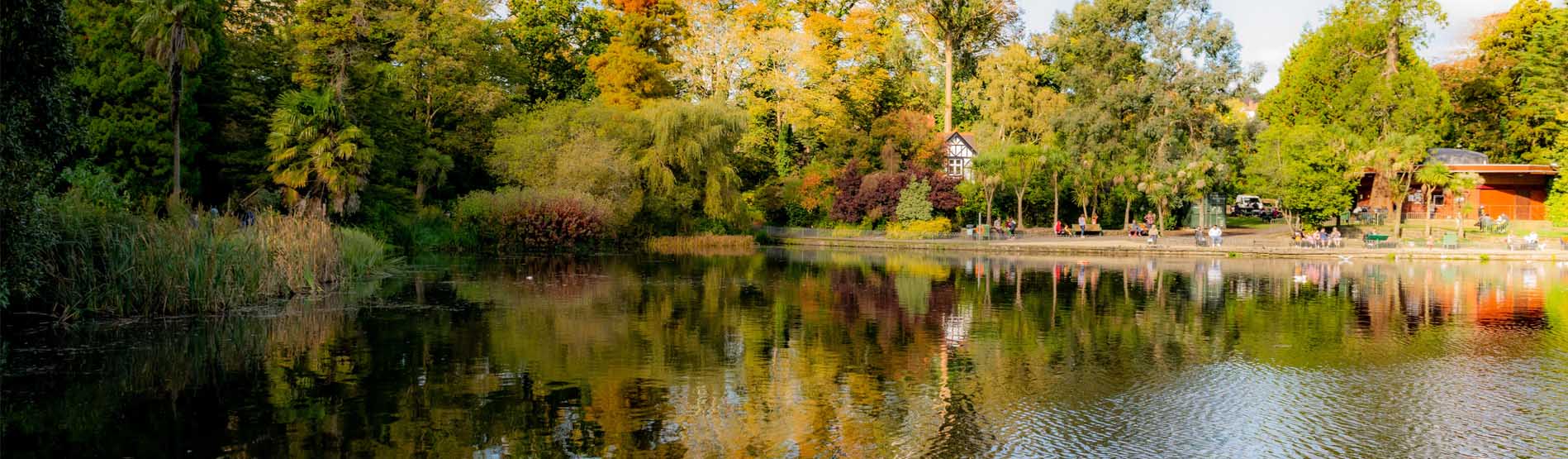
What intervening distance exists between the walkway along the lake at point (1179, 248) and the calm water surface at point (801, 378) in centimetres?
1761

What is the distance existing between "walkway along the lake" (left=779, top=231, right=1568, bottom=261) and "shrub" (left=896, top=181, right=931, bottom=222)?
1.95 metres

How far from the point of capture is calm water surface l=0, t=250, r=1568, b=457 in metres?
8.94

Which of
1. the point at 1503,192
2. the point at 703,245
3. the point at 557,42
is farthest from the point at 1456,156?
the point at 557,42

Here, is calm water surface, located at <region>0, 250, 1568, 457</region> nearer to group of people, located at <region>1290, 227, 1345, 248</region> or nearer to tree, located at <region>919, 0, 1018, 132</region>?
group of people, located at <region>1290, 227, 1345, 248</region>

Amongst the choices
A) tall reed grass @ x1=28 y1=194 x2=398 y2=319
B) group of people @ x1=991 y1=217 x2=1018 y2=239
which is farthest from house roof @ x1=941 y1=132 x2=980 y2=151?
tall reed grass @ x1=28 y1=194 x2=398 y2=319

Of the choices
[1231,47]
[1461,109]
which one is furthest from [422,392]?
[1461,109]

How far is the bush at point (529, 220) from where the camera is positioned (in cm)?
4097

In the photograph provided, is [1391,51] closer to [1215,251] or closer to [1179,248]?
[1215,251]

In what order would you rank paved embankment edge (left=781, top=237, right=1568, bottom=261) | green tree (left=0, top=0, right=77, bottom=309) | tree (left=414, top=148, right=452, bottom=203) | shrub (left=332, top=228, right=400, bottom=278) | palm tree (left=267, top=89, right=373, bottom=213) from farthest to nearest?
1. tree (left=414, top=148, right=452, bottom=203)
2. paved embankment edge (left=781, top=237, right=1568, bottom=261)
3. palm tree (left=267, top=89, right=373, bottom=213)
4. shrub (left=332, top=228, right=400, bottom=278)
5. green tree (left=0, top=0, right=77, bottom=309)

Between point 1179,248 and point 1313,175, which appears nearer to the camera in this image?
point 1179,248

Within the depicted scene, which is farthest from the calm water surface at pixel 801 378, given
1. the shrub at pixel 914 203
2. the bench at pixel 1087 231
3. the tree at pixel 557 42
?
the tree at pixel 557 42

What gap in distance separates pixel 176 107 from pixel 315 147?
4.03 m

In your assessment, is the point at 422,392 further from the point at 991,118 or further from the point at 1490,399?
the point at 991,118

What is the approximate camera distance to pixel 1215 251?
136 feet
